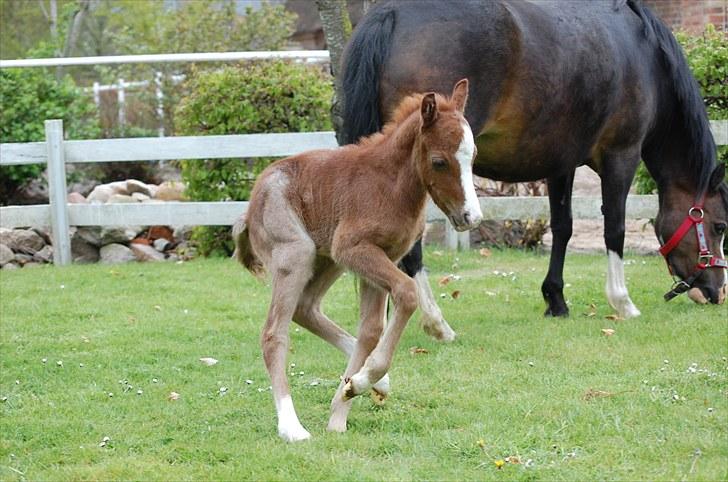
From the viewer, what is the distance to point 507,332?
7.15 metres

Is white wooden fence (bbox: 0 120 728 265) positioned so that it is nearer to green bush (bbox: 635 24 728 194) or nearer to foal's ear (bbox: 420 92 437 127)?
green bush (bbox: 635 24 728 194)

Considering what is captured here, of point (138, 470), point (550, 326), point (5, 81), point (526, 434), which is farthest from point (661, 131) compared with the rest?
point (5, 81)

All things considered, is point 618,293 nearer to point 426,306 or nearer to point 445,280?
point 426,306

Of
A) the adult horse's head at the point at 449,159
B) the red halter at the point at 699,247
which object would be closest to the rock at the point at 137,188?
the red halter at the point at 699,247

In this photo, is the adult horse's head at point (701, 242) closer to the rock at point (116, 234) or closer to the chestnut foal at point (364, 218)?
the chestnut foal at point (364, 218)

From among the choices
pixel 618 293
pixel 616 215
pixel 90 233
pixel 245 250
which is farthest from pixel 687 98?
pixel 90 233

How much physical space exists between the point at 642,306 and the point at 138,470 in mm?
4882

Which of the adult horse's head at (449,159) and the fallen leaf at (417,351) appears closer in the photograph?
the adult horse's head at (449,159)

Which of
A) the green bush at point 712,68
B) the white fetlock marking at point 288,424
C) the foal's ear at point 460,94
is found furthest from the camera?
the green bush at point 712,68

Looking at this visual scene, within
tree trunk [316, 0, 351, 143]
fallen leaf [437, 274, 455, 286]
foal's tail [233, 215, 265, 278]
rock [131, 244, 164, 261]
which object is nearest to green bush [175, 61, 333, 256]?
rock [131, 244, 164, 261]

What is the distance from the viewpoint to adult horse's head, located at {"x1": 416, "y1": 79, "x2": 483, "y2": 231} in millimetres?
4613

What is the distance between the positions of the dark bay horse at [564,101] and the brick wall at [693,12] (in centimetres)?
832

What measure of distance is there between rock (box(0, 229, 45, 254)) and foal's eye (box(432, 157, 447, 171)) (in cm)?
774

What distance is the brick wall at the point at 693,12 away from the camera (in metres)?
16.2
